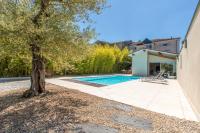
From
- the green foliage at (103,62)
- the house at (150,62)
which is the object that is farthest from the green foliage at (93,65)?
the house at (150,62)

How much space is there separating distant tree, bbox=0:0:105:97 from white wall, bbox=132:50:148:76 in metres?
21.8

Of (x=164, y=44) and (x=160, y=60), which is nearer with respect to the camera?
(x=160, y=60)

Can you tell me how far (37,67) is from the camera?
362 inches

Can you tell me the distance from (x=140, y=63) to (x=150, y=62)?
4.95 feet

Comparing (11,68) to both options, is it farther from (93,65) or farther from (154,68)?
(154,68)

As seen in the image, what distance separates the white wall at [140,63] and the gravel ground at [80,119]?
2244 cm

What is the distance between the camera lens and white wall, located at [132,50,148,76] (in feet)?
97.9

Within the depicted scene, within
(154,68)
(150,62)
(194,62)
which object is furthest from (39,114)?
(154,68)

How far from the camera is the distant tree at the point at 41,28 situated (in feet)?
23.2

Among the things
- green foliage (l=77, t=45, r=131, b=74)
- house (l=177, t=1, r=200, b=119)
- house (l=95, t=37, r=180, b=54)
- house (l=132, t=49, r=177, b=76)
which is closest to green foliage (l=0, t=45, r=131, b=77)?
green foliage (l=77, t=45, r=131, b=74)

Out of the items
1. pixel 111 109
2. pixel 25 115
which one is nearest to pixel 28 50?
pixel 25 115

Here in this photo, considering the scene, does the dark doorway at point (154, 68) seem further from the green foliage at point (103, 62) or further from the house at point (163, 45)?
the house at point (163, 45)

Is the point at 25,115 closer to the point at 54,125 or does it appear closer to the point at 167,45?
the point at 54,125

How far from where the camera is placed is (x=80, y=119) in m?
6.28
